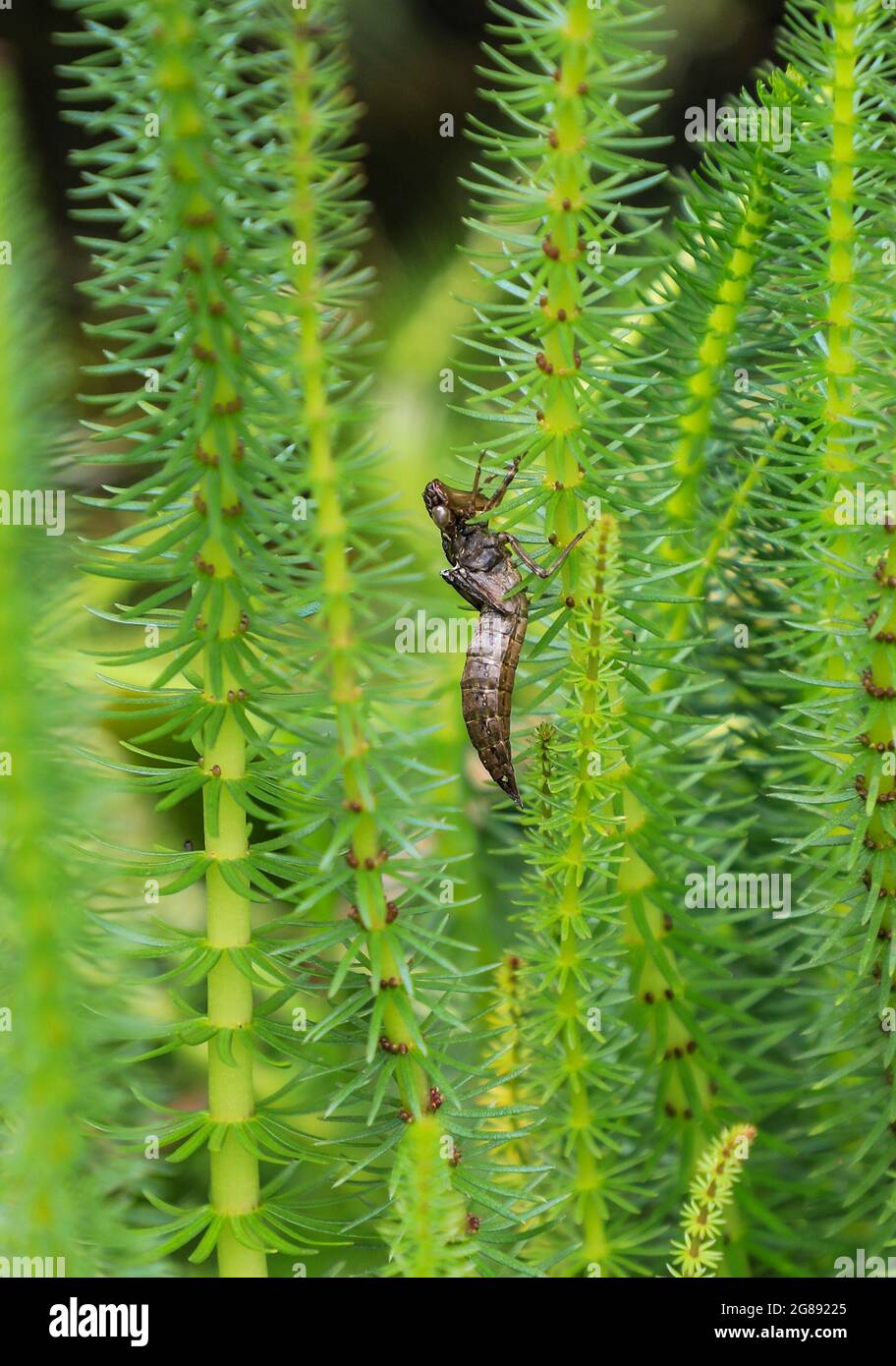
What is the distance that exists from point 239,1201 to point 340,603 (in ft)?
0.63

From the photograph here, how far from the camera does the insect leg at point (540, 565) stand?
0.43 m

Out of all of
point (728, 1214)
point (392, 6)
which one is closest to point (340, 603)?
point (728, 1214)

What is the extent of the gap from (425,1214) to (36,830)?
0.13 meters

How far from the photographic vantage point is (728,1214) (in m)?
0.52

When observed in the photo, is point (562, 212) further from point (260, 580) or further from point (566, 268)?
point (260, 580)

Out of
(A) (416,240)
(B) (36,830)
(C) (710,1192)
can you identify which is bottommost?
(C) (710,1192)

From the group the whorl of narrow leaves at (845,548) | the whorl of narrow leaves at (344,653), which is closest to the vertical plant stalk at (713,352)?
the whorl of narrow leaves at (845,548)

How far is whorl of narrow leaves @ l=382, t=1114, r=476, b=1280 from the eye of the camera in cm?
33

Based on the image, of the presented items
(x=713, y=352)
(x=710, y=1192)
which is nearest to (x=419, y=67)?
(x=713, y=352)

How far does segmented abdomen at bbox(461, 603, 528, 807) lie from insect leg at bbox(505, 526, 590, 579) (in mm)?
13

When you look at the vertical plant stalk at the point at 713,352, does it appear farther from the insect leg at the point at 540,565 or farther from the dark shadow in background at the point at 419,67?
the dark shadow in background at the point at 419,67

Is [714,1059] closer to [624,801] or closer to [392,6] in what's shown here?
[624,801]

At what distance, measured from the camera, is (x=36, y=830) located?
31 cm

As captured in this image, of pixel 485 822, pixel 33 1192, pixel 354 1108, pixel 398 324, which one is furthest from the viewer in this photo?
pixel 398 324
